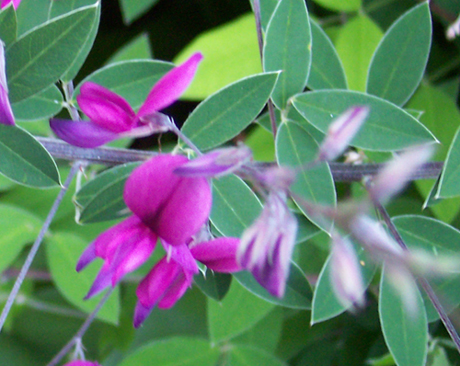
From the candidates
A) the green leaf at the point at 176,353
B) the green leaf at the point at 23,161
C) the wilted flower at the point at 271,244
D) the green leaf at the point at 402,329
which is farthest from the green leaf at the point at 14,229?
the wilted flower at the point at 271,244

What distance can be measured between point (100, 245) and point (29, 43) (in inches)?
10.6

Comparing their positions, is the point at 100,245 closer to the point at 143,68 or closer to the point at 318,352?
the point at 143,68

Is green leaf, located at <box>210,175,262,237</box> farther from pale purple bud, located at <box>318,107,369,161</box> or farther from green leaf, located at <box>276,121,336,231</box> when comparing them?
pale purple bud, located at <box>318,107,369,161</box>

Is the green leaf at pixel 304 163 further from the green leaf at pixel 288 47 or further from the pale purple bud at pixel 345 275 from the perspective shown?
the pale purple bud at pixel 345 275

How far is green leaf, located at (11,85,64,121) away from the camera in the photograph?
838mm

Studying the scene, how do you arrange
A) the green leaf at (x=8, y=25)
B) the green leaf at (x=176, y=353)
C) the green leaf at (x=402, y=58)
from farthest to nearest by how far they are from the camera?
1. the green leaf at (x=176, y=353)
2. the green leaf at (x=402, y=58)
3. the green leaf at (x=8, y=25)

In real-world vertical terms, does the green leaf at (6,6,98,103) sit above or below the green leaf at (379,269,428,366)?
above

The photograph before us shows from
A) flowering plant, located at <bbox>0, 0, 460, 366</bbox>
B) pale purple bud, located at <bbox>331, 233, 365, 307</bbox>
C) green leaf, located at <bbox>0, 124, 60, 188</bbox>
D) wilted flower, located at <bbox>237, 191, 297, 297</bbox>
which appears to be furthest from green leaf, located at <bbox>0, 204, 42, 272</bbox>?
pale purple bud, located at <bbox>331, 233, 365, 307</bbox>

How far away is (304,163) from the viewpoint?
74 centimetres

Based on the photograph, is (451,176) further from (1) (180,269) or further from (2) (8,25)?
(2) (8,25)

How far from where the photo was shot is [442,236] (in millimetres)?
810

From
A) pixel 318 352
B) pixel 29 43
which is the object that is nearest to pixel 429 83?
pixel 318 352

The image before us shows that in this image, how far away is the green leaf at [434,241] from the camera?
2.63 ft

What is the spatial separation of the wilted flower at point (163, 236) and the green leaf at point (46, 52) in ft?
0.73
